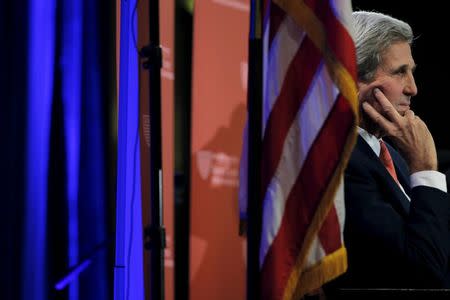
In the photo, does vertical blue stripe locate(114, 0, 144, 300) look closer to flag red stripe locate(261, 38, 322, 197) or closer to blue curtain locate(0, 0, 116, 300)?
blue curtain locate(0, 0, 116, 300)

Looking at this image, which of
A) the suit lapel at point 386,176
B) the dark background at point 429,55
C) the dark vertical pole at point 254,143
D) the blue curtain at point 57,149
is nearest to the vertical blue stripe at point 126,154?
the blue curtain at point 57,149

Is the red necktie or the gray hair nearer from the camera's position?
the gray hair

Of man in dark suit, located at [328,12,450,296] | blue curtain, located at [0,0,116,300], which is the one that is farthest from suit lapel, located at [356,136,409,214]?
blue curtain, located at [0,0,116,300]

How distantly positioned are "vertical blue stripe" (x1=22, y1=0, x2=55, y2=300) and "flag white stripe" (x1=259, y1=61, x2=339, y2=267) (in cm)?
78

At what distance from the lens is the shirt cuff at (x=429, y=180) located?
1.75 metres

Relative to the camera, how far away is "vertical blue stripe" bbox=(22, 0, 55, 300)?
179cm

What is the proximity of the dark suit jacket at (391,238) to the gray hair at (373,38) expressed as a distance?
357 millimetres

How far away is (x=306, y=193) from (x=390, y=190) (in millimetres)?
443

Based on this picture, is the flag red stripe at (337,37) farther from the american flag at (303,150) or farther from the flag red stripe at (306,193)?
the flag red stripe at (306,193)

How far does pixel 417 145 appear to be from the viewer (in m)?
1.84

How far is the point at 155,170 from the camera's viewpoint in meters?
1.32

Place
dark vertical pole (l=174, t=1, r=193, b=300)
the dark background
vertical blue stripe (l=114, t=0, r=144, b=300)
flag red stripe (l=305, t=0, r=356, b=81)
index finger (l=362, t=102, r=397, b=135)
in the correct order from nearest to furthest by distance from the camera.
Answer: flag red stripe (l=305, t=0, r=356, b=81) < vertical blue stripe (l=114, t=0, r=144, b=300) < index finger (l=362, t=102, r=397, b=135) < dark vertical pole (l=174, t=1, r=193, b=300) < the dark background

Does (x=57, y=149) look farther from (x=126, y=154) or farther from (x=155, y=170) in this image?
(x=155, y=170)

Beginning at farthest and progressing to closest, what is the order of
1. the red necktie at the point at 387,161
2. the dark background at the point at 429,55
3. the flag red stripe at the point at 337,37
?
the dark background at the point at 429,55 < the red necktie at the point at 387,161 < the flag red stripe at the point at 337,37
